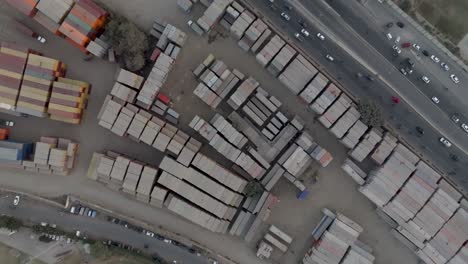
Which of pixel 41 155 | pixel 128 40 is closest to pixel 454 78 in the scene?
pixel 128 40

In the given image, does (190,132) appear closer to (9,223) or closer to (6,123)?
(6,123)

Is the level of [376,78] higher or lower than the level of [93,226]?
higher

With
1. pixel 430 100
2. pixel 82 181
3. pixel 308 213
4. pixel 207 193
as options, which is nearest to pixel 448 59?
pixel 430 100

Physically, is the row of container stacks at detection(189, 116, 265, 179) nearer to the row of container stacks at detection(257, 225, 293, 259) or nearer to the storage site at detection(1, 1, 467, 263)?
the storage site at detection(1, 1, 467, 263)

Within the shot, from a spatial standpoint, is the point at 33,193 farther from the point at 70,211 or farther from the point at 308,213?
the point at 308,213

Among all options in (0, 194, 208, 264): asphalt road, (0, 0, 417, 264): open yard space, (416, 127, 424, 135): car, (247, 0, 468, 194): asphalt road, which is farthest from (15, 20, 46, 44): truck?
(416, 127, 424, 135): car

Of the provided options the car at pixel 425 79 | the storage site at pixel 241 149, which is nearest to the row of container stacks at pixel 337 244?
the storage site at pixel 241 149

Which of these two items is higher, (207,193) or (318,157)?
(318,157)
